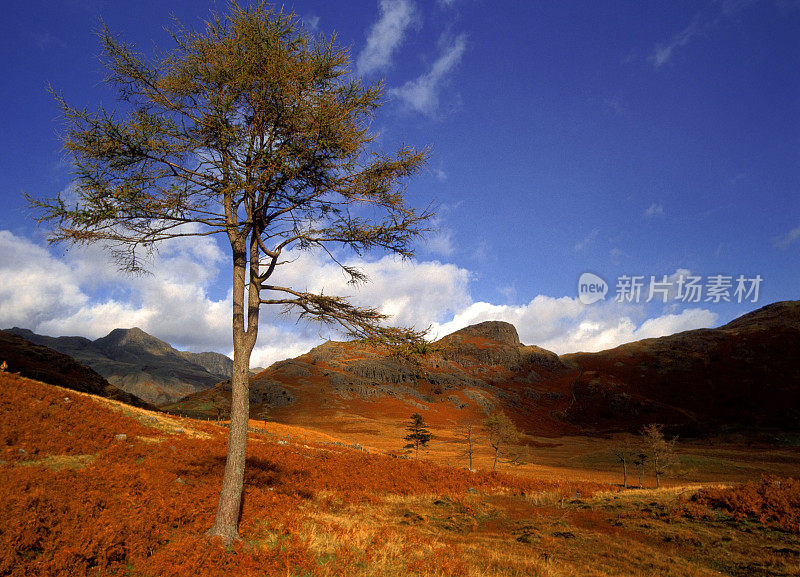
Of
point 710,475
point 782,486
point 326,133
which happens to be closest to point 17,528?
point 326,133

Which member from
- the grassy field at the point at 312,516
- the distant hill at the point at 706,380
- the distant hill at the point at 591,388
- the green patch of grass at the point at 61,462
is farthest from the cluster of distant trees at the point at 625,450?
the green patch of grass at the point at 61,462

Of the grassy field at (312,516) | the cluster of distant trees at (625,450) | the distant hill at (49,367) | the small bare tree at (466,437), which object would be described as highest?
the distant hill at (49,367)

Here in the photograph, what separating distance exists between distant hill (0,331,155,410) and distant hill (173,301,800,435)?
36.4 metres

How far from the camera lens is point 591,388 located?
101m

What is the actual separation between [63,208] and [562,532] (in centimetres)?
1509

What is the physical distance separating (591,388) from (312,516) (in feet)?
359

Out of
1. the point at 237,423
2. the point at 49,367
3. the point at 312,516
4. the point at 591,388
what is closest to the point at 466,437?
the point at 591,388

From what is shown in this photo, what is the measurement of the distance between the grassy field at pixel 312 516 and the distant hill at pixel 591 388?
52.5 m

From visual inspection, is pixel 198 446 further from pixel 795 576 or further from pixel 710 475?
pixel 710 475

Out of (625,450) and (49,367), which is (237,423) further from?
(625,450)

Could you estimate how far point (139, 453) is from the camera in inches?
497

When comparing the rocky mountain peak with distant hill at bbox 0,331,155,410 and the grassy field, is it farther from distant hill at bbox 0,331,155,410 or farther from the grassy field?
the grassy field

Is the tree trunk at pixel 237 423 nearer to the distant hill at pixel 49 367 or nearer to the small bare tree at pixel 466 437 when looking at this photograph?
the distant hill at pixel 49 367

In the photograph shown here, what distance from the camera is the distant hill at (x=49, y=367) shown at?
24367 mm
